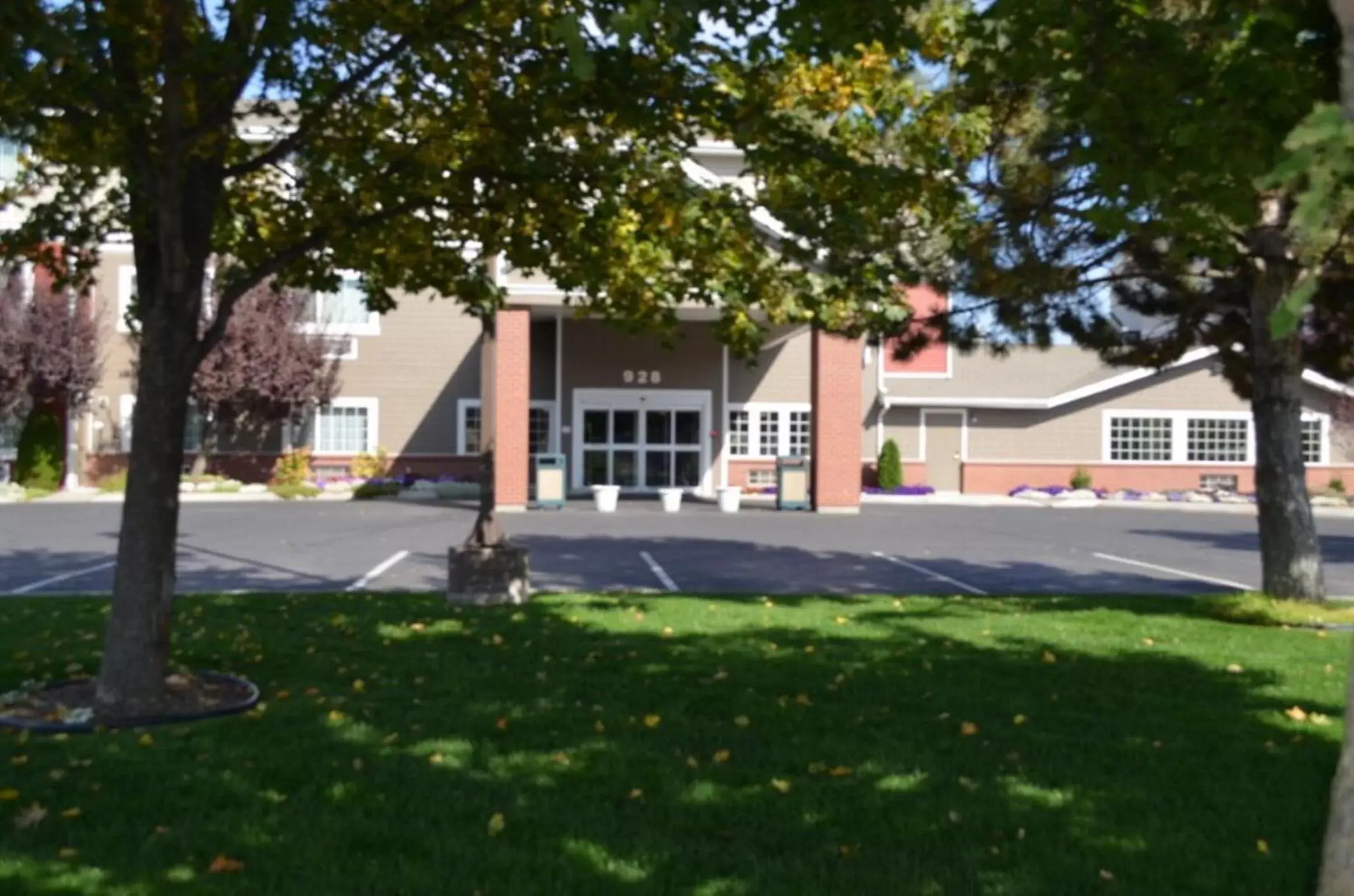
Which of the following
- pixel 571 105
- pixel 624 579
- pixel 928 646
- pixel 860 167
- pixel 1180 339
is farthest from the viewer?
pixel 624 579

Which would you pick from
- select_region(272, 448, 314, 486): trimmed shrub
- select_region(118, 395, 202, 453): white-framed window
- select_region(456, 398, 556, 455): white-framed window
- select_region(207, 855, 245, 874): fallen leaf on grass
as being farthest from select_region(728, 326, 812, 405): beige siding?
select_region(207, 855, 245, 874): fallen leaf on grass

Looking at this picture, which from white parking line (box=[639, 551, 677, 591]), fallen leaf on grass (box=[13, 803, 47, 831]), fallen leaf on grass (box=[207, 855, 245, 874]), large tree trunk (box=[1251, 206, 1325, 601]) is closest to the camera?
fallen leaf on grass (box=[207, 855, 245, 874])

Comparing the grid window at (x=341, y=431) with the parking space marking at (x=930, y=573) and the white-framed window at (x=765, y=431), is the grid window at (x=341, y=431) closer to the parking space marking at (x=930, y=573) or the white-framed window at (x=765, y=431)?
the white-framed window at (x=765, y=431)

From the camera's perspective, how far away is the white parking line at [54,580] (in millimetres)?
13362

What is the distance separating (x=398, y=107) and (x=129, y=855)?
6.59 metres

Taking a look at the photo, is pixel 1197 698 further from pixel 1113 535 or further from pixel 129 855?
pixel 1113 535

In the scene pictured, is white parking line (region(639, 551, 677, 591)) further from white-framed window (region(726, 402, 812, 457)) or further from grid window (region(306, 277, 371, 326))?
grid window (region(306, 277, 371, 326))

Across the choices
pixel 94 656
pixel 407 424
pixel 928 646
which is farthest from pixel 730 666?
pixel 407 424

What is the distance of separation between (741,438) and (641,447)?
2.76m

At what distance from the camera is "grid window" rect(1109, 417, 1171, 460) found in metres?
39.0

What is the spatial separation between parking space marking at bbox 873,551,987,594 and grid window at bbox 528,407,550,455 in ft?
51.5

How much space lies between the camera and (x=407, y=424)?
3419 cm

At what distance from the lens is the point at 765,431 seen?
113ft

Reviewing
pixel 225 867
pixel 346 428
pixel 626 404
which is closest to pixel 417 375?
pixel 346 428
